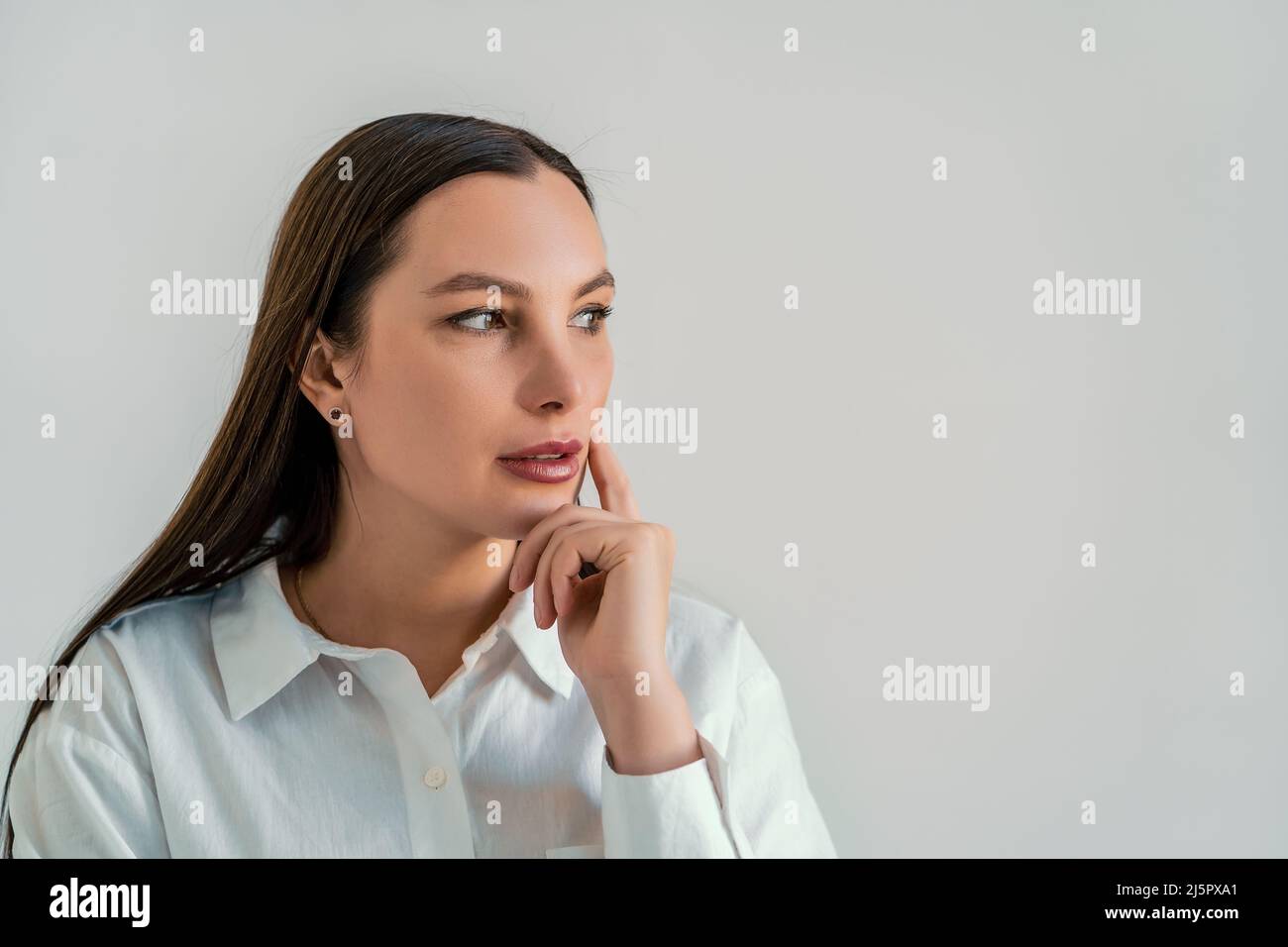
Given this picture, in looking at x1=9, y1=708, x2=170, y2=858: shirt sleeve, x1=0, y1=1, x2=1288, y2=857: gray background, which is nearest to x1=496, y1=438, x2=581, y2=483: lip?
x1=0, y1=1, x2=1288, y2=857: gray background

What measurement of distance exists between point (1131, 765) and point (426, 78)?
162cm

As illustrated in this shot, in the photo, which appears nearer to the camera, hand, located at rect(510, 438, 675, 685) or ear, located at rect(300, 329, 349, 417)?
hand, located at rect(510, 438, 675, 685)

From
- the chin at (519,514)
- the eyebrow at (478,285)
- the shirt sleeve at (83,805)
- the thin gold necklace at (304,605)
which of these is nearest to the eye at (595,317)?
the eyebrow at (478,285)

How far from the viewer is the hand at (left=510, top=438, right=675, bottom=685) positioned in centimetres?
129

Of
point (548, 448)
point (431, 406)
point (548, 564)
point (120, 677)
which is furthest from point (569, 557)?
point (120, 677)

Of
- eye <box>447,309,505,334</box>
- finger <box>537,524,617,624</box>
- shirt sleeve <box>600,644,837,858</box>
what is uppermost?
eye <box>447,309,505,334</box>

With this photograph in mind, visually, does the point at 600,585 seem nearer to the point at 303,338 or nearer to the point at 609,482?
the point at 609,482

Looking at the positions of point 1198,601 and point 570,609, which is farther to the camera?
point 1198,601

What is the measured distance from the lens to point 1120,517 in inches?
72.1

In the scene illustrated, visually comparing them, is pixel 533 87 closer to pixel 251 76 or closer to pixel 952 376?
pixel 251 76

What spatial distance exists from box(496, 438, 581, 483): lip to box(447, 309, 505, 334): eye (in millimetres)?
150

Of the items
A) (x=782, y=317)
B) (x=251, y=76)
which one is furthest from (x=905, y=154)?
(x=251, y=76)

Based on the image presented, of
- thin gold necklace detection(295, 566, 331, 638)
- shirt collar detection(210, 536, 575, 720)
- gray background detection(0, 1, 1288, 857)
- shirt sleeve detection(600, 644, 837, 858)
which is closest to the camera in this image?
shirt sleeve detection(600, 644, 837, 858)

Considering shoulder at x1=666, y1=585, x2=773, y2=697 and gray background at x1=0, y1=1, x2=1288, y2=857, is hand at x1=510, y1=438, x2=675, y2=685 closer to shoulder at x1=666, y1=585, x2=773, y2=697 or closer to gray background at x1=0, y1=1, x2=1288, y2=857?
shoulder at x1=666, y1=585, x2=773, y2=697
